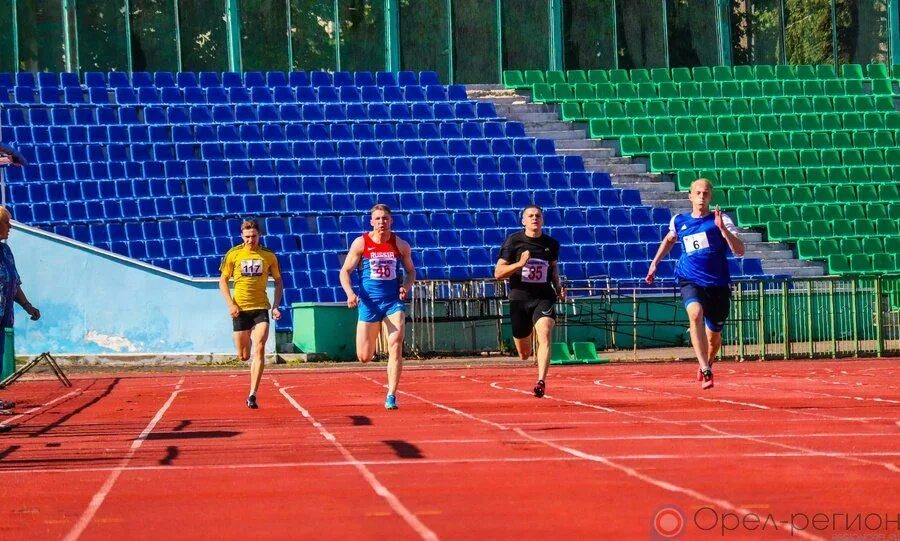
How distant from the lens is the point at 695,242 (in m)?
15.2

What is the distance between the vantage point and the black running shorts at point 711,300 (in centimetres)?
1525

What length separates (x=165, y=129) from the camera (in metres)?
34.8

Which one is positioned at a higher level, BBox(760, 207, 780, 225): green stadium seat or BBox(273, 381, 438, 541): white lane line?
BBox(760, 207, 780, 225): green stadium seat

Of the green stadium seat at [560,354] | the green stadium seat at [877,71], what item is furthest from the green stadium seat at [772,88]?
the green stadium seat at [560,354]

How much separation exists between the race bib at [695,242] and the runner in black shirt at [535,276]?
1.39 metres

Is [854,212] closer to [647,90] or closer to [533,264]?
[647,90]

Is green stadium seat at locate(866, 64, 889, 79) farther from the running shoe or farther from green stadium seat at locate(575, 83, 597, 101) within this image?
the running shoe

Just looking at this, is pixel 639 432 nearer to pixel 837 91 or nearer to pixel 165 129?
pixel 165 129

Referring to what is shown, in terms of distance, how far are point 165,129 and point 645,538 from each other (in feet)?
97.8

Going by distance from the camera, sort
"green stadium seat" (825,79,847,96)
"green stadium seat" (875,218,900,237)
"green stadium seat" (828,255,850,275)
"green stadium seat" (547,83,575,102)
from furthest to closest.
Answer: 1. "green stadium seat" (825,79,847,96)
2. "green stadium seat" (547,83,575,102)
3. "green stadium seat" (875,218,900,237)
4. "green stadium seat" (828,255,850,275)

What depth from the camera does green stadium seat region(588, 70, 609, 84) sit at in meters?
39.6

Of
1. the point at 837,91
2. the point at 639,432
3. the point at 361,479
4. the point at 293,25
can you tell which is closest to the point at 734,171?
the point at 837,91

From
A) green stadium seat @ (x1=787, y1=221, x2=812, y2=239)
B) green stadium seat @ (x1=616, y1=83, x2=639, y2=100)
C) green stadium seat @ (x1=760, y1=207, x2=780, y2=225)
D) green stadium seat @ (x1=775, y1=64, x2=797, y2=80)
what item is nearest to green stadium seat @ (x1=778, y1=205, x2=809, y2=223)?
green stadium seat @ (x1=760, y1=207, x2=780, y2=225)

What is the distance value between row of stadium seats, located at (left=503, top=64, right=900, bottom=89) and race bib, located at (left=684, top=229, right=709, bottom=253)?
78.6 feet
